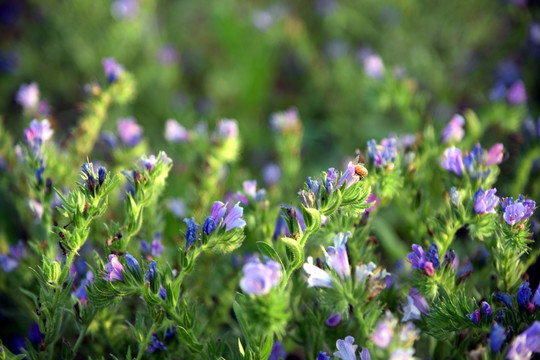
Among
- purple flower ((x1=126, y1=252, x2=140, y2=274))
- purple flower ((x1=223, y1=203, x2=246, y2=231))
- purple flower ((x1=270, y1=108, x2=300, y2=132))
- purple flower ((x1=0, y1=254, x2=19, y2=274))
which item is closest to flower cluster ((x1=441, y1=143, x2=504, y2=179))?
purple flower ((x1=223, y1=203, x2=246, y2=231))

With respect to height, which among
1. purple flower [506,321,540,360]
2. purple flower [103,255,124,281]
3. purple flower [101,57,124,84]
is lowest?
purple flower [506,321,540,360]

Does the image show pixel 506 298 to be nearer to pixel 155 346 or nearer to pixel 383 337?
pixel 383 337

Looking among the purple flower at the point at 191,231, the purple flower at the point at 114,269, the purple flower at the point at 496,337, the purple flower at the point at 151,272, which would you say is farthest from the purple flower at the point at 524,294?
the purple flower at the point at 114,269

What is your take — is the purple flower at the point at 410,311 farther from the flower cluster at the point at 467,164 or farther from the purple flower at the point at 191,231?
the purple flower at the point at 191,231

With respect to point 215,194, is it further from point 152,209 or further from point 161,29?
point 161,29

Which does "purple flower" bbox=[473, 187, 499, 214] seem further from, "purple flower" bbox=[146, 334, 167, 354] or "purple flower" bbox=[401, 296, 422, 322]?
"purple flower" bbox=[146, 334, 167, 354]

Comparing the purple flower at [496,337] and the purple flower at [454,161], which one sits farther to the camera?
the purple flower at [454,161]

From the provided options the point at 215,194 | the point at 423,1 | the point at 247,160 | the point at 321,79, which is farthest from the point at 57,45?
the point at 423,1
